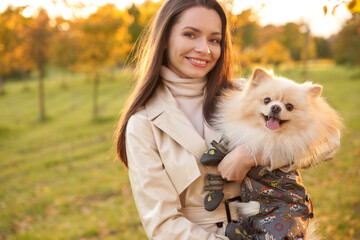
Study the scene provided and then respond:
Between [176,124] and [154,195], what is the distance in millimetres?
527

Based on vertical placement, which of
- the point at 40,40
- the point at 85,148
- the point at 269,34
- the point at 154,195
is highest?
the point at 269,34

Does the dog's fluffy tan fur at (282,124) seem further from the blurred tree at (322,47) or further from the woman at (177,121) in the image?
the blurred tree at (322,47)

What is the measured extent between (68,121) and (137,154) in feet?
48.3

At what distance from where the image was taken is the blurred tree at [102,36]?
1420cm

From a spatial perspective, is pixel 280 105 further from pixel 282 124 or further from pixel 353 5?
pixel 353 5

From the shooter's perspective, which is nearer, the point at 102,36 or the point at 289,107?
the point at 289,107

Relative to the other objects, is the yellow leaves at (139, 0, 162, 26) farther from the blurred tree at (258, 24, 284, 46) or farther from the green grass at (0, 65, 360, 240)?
the blurred tree at (258, 24, 284, 46)

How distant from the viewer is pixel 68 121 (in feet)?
51.7

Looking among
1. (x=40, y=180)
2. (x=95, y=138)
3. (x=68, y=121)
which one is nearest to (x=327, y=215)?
(x=40, y=180)

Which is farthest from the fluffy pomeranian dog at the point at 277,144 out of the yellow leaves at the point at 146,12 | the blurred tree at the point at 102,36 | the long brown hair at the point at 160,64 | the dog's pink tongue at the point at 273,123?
the blurred tree at the point at 102,36

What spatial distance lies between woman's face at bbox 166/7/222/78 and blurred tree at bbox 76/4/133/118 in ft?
41.8

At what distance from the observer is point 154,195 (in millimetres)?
1972

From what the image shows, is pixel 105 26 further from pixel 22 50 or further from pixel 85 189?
pixel 85 189

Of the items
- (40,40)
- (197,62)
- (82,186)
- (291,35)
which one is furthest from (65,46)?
(291,35)
